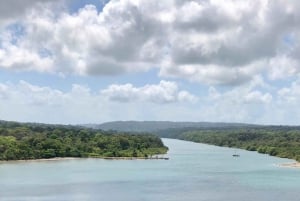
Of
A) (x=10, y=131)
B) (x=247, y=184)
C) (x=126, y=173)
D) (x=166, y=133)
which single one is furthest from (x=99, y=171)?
(x=166, y=133)

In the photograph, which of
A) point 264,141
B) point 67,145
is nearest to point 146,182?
point 67,145

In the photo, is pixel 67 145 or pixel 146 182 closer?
pixel 146 182

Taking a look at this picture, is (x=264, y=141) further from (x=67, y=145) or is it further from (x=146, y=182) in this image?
(x=146, y=182)

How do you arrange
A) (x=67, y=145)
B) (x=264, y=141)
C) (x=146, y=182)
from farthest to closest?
1. (x=264, y=141)
2. (x=67, y=145)
3. (x=146, y=182)

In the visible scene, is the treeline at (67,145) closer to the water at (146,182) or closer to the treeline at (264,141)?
the water at (146,182)

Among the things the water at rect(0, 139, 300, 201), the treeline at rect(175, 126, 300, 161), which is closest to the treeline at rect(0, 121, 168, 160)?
the water at rect(0, 139, 300, 201)

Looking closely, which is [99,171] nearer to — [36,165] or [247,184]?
[36,165]
